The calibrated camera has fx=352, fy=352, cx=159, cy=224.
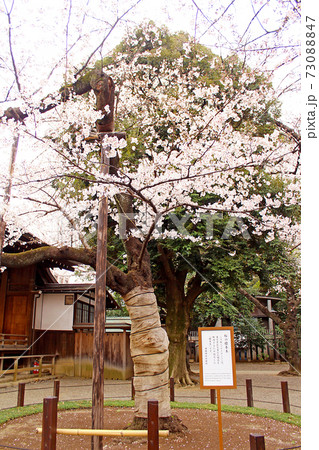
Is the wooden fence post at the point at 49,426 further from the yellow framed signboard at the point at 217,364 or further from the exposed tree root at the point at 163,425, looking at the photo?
the exposed tree root at the point at 163,425

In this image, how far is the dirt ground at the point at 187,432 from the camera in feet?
16.1

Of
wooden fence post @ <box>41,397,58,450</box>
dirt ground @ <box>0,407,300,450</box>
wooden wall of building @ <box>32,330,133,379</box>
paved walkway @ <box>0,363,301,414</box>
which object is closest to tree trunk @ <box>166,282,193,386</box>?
paved walkway @ <box>0,363,301,414</box>

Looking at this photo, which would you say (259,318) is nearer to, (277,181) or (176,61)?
(277,181)

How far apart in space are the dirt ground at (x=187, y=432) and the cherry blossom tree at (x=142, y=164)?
51cm

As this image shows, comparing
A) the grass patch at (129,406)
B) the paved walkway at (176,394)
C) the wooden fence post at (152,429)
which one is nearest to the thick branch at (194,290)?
the paved walkway at (176,394)

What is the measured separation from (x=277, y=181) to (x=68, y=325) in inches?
373

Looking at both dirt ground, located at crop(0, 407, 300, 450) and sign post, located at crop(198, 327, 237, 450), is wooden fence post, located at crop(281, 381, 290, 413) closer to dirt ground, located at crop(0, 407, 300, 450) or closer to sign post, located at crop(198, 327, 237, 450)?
dirt ground, located at crop(0, 407, 300, 450)

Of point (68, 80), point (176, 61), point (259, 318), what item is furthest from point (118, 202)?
point (259, 318)

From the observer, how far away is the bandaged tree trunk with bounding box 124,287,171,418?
5254 mm

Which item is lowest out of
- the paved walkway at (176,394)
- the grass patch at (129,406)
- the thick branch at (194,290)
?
the paved walkway at (176,394)

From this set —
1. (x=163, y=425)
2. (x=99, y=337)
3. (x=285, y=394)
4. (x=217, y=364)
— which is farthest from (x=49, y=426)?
(x=285, y=394)

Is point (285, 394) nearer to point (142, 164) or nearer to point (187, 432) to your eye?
point (187, 432)

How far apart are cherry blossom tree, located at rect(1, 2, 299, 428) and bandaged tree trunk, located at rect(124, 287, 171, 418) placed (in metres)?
0.02

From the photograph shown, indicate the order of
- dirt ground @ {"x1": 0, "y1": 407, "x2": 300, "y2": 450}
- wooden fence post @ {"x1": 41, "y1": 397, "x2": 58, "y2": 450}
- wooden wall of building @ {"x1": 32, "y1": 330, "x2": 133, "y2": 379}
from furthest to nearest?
wooden wall of building @ {"x1": 32, "y1": 330, "x2": 133, "y2": 379} → dirt ground @ {"x1": 0, "y1": 407, "x2": 300, "y2": 450} → wooden fence post @ {"x1": 41, "y1": 397, "x2": 58, "y2": 450}
